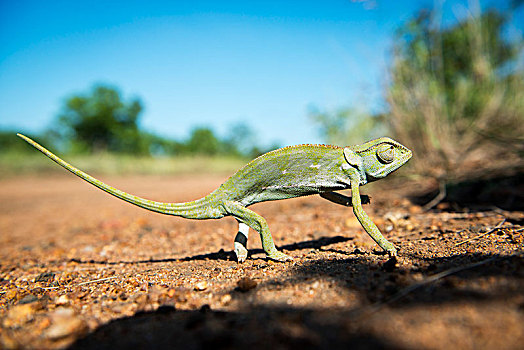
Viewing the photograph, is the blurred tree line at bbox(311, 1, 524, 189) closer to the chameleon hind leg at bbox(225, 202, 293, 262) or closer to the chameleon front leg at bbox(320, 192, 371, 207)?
the chameleon front leg at bbox(320, 192, 371, 207)

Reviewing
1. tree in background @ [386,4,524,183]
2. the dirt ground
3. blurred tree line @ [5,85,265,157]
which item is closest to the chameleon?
the dirt ground

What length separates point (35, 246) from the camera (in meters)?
4.55

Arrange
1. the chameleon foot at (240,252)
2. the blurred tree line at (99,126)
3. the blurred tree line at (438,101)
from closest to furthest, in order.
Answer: the chameleon foot at (240,252), the blurred tree line at (438,101), the blurred tree line at (99,126)

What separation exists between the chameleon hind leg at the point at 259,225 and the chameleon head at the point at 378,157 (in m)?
0.87

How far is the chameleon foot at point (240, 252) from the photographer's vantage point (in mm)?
2658

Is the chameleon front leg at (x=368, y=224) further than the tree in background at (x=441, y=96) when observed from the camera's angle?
No

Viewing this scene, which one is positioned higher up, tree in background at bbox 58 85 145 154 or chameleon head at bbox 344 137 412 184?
tree in background at bbox 58 85 145 154

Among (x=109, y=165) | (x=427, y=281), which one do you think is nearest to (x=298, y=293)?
(x=427, y=281)

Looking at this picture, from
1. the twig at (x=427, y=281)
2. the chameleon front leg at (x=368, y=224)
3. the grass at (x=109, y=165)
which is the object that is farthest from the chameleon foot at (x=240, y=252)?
the grass at (x=109, y=165)

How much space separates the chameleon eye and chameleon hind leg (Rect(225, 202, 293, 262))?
42.0 inches

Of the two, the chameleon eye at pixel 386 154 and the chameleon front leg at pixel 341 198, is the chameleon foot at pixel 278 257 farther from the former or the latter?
the chameleon eye at pixel 386 154

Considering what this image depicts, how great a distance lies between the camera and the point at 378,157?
2488 mm

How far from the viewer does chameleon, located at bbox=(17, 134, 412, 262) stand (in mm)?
2492

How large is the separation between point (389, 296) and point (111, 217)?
264 inches
